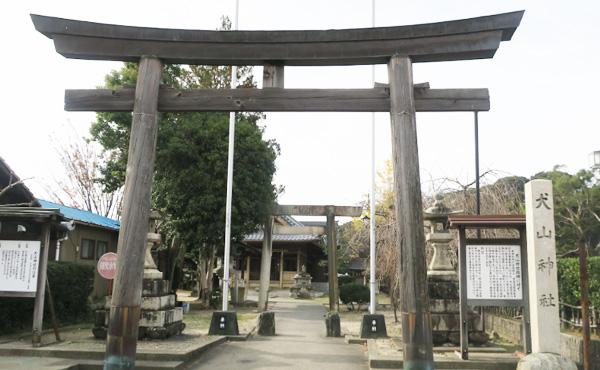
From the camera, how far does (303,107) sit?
24.1 ft

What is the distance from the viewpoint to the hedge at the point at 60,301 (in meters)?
10.8

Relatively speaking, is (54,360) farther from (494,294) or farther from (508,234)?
(508,234)

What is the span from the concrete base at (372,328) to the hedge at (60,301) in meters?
8.00

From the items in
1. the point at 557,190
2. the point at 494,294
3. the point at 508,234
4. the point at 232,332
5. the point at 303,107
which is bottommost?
the point at 232,332

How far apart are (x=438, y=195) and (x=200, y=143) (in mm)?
11306

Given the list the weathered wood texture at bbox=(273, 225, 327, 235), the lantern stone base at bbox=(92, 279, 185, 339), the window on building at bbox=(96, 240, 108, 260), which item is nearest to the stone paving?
the lantern stone base at bbox=(92, 279, 185, 339)

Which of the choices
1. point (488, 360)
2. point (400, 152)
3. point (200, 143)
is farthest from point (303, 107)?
point (200, 143)

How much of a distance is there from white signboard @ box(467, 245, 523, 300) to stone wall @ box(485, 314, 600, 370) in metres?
1.04

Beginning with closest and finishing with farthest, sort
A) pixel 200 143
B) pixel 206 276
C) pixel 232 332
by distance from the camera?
pixel 232 332 → pixel 200 143 → pixel 206 276

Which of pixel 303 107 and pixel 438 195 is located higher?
pixel 303 107

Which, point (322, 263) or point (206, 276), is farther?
point (322, 263)

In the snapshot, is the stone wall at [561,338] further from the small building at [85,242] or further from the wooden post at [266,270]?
the small building at [85,242]

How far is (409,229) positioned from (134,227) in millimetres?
4004

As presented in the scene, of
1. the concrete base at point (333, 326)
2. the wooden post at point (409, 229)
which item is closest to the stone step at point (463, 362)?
→ the wooden post at point (409, 229)
